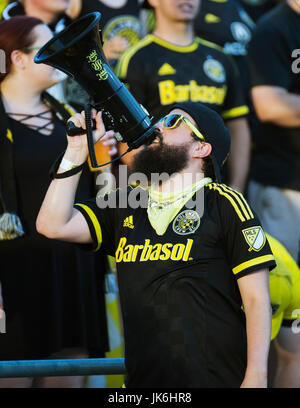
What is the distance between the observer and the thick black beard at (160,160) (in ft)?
10.2

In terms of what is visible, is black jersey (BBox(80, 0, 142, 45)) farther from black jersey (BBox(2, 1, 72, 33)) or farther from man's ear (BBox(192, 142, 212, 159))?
man's ear (BBox(192, 142, 212, 159))

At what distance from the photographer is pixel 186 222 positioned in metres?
2.88

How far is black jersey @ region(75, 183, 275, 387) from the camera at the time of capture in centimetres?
271

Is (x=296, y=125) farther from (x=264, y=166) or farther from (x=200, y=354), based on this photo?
(x=200, y=354)

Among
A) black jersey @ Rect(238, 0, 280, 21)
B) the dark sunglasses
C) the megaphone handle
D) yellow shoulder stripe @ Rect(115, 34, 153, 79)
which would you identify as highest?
black jersey @ Rect(238, 0, 280, 21)

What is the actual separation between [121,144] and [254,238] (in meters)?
1.50

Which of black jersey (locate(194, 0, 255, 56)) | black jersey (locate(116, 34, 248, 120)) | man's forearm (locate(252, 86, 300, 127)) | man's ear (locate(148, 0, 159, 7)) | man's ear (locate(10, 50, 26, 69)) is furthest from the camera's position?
black jersey (locate(194, 0, 255, 56))

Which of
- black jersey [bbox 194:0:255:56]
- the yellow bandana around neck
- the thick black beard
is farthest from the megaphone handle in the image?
black jersey [bbox 194:0:255:56]

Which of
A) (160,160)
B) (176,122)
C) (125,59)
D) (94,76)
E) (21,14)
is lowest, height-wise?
(160,160)

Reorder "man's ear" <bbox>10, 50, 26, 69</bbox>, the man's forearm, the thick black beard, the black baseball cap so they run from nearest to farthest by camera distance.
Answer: the thick black beard, the black baseball cap, "man's ear" <bbox>10, 50, 26, 69</bbox>, the man's forearm

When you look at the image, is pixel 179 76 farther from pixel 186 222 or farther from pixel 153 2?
pixel 186 222

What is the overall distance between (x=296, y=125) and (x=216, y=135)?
4.83 ft

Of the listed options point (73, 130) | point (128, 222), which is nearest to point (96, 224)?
point (128, 222)

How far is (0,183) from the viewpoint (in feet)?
12.0
